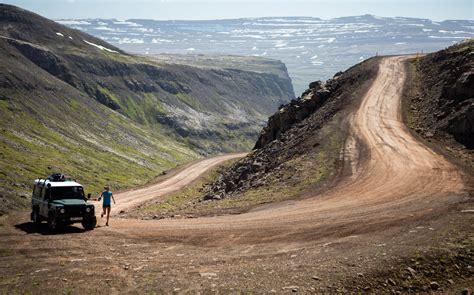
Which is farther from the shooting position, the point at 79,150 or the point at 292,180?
the point at 79,150

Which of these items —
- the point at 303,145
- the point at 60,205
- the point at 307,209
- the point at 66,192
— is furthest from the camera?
the point at 303,145

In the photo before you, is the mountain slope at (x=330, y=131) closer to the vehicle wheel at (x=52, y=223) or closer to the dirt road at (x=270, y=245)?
the dirt road at (x=270, y=245)

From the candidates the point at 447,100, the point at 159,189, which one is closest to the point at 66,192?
the point at 447,100

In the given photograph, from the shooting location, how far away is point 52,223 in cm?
2808

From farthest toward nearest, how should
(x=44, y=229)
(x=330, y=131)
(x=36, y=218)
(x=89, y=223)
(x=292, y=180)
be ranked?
(x=330, y=131) → (x=292, y=180) → (x=36, y=218) → (x=44, y=229) → (x=89, y=223)

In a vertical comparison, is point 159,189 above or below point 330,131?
below

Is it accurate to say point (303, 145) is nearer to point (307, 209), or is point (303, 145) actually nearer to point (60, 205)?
point (307, 209)

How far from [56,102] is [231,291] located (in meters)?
124

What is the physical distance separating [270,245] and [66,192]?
1252 cm

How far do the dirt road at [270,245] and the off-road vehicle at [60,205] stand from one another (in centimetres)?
78

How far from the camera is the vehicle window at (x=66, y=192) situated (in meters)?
29.5

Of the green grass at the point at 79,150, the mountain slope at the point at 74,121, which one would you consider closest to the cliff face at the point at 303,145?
the green grass at the point at 79,150

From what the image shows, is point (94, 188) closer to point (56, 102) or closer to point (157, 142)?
point (56, 102)

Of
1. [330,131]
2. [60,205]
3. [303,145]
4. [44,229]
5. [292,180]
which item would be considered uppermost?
[330,131]
